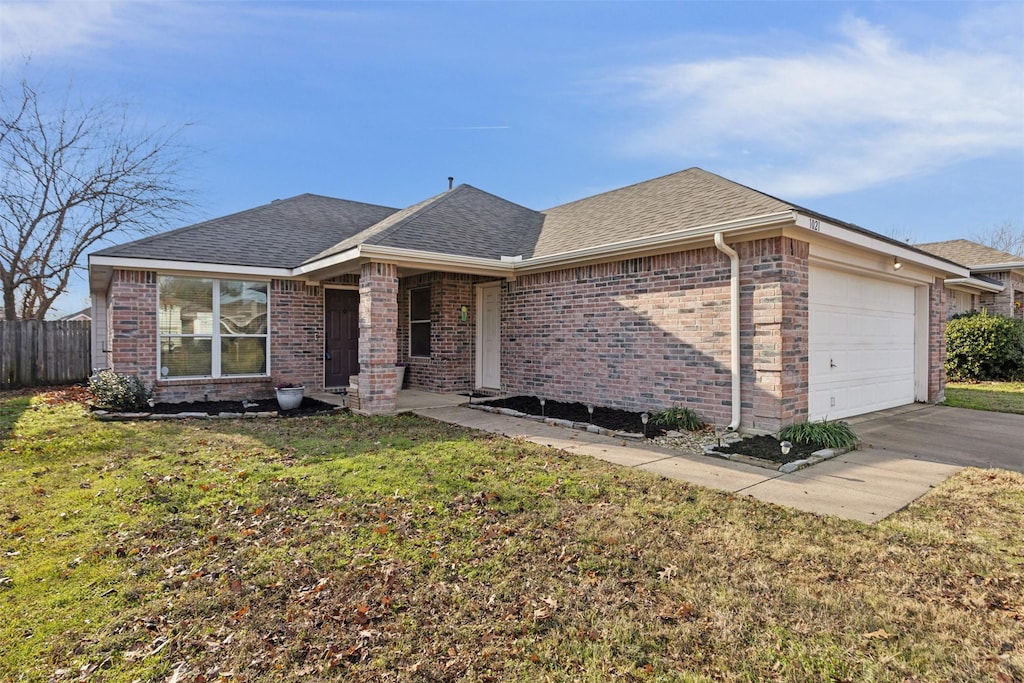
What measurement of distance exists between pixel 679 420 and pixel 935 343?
699 centimetres

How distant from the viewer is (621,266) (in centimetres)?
863

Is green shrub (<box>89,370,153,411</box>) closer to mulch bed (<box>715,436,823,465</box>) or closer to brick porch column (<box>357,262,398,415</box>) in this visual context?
brick porch column (<box>357,262,398,415</box>)

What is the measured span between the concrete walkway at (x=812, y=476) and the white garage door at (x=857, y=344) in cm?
177

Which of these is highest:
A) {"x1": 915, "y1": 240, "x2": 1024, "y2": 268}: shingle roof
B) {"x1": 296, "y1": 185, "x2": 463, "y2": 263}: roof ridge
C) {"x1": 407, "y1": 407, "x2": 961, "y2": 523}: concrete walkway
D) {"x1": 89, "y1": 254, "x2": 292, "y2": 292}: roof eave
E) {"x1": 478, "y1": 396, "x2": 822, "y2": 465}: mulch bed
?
{"x1": 915, "y1": 240, "x2": 1024, "y2": 268}: shingle roof

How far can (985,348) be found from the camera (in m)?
14.7

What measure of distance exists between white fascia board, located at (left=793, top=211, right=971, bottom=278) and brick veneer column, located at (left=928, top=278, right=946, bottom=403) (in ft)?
1.71

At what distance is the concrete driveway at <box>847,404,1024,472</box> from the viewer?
602 centimetres

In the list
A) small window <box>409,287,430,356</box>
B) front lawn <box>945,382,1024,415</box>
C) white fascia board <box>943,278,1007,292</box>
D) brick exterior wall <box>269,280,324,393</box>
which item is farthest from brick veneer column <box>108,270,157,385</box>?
white fascia board <box>943,278,1007,292</box>

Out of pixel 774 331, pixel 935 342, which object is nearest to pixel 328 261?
pixel 774 331

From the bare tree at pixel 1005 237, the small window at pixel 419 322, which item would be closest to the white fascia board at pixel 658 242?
the small window at pixel 419 322

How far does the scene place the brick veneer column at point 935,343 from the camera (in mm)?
10203

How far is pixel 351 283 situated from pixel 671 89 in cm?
821

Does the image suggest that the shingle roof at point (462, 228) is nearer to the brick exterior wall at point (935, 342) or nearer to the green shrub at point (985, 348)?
the brick exterior wall at point (935, 342)

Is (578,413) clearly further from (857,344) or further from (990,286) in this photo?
(990,286)
